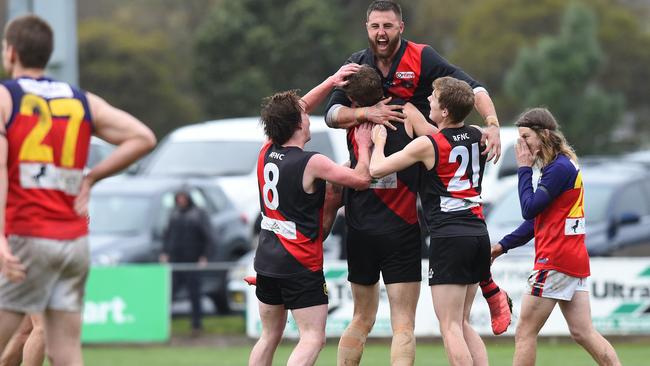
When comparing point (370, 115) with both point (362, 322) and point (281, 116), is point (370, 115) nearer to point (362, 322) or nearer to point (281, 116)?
point (281, 116)

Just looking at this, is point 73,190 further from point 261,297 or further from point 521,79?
point 521,79

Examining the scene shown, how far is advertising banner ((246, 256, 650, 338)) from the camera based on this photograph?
52.7 ft

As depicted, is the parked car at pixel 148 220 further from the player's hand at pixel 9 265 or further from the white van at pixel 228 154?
the player's hand at pixel 9 265

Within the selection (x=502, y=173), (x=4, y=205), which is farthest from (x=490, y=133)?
(x=502, y=173)

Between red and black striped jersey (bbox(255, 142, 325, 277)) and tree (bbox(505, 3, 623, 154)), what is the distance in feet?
133

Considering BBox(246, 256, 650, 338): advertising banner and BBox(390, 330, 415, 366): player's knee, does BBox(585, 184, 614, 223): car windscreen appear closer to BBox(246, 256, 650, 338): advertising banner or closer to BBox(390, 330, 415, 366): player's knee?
BBox(246, 256, 650, 338): advertising banner

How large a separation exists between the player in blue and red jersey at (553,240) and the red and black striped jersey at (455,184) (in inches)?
23.9

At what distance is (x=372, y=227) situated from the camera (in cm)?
923

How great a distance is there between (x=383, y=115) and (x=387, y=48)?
47 cm

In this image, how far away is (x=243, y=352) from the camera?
53.4 feet

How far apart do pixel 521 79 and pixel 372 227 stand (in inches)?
1637

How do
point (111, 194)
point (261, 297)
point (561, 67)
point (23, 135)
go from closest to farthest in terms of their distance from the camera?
point (23, 135) → point (261, 297) → point (111, 194) → point (561, 67)

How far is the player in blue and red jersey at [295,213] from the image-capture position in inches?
349

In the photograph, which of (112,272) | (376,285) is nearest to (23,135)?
(376,285)
